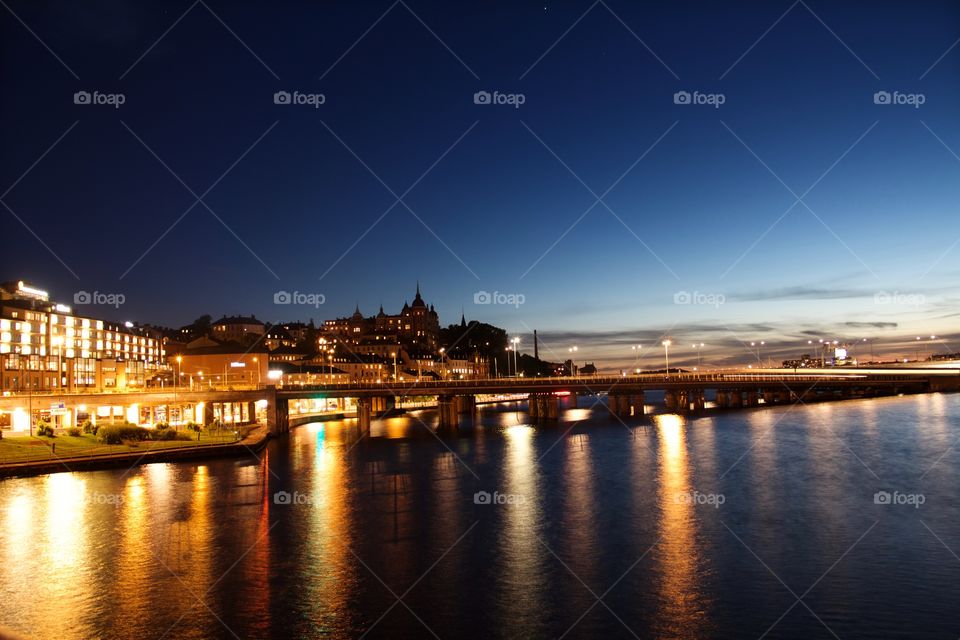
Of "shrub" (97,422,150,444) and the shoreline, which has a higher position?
"shrub" (97,422,150,444)

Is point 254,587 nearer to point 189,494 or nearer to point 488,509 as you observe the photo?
point 488,509

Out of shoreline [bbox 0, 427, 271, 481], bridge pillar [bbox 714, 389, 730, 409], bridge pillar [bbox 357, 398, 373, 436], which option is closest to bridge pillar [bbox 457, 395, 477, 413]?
bridge pillar [bbox 357, 398, 373, 436]

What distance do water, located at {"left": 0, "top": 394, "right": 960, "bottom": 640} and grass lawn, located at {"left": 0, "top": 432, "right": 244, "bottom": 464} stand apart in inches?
207

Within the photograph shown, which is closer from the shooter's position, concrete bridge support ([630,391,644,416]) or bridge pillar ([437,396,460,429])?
bridge pillar ([437,396,460,429])

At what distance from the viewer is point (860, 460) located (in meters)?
54.9

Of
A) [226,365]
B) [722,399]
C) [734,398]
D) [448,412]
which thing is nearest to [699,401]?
[722,399]

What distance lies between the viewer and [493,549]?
30016 millimetres

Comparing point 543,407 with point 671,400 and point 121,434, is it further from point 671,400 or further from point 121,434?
point 121,434

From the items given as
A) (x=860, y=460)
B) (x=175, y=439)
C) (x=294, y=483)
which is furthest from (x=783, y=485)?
(x=175, y=439)

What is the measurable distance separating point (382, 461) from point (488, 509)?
72.0 ft

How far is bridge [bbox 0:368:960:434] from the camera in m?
75.5

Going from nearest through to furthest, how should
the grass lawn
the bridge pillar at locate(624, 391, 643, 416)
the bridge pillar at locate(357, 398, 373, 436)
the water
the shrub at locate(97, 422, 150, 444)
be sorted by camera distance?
the water, the grass lawn, the shrub at locate(97, 422, 150, 444), the bridge pillar at locate(357, 398, 373, 436), the bridge pillar at locate(624, 391, 643, 416)

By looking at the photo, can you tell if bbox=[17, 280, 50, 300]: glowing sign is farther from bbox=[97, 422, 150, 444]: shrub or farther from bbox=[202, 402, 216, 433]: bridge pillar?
bbox=[97, 422, 150, 444]: shrub

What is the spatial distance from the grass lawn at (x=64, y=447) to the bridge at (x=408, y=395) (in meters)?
10.1
